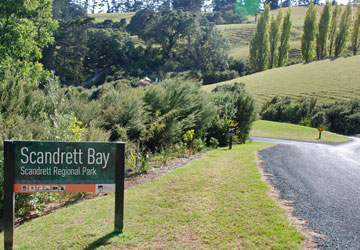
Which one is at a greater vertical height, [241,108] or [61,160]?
[241,108]

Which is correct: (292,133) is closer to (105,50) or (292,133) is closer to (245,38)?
(105,50)

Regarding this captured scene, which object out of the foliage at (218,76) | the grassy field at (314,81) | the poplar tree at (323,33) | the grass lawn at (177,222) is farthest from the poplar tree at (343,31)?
the grass lawn at (177,222)

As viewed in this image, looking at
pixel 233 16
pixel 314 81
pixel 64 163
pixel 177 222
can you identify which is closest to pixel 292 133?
pixel 314 81

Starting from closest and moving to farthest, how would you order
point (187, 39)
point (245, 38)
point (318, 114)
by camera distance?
1. point (318, 114)
2. point (187, 39)
3. point (245, 38)

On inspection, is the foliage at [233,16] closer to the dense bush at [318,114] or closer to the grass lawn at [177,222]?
the dense bush at [318,114]

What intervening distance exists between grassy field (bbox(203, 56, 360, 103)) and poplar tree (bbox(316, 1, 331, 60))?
174 inches

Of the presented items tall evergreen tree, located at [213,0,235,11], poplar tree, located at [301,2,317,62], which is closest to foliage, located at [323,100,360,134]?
poplar tree, located at [301,2,317,62]

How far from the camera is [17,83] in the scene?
Answer: 958cm

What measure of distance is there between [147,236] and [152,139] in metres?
7.32

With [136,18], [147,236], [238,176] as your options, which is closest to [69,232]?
[147,236]

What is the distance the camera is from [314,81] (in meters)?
52.2

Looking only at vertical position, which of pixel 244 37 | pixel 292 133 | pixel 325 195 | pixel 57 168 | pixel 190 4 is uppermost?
pixel 190 4

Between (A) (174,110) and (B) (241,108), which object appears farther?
(B) (241,108)

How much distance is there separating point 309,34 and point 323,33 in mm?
2593
